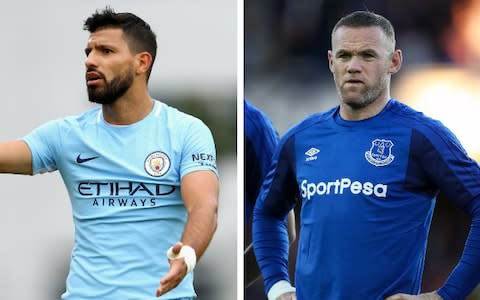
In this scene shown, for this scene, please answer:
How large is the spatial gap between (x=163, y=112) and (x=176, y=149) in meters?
0.18

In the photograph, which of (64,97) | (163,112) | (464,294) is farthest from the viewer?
(64,97)

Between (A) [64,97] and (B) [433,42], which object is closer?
(B) [433,42]

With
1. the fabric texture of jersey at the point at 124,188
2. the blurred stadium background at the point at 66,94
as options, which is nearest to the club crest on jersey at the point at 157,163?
the fabric texture of jersey at the point at 124,188

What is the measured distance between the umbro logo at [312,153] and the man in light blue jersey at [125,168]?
371mm

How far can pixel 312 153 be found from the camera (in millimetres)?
3812

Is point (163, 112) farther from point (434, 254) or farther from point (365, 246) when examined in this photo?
point (434, 254)

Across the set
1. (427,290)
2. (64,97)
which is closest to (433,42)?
(427,290)

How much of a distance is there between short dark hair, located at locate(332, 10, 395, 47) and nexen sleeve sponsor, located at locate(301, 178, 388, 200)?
568 millimetres

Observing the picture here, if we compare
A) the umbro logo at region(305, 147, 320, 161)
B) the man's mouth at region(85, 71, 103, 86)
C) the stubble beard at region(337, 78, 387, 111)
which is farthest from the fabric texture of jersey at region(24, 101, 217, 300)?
the stubble beard at region(337, 78, 387, 111)

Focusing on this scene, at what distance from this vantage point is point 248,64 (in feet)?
13.3

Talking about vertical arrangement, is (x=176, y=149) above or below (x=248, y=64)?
below

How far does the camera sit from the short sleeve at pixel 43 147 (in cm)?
376

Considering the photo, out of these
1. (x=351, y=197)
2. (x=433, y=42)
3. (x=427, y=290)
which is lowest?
(x=427, y=290)

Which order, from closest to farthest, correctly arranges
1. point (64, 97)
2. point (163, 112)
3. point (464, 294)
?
1. point (464, 294)
2. point (163, 112)
3. point (64, 97)
